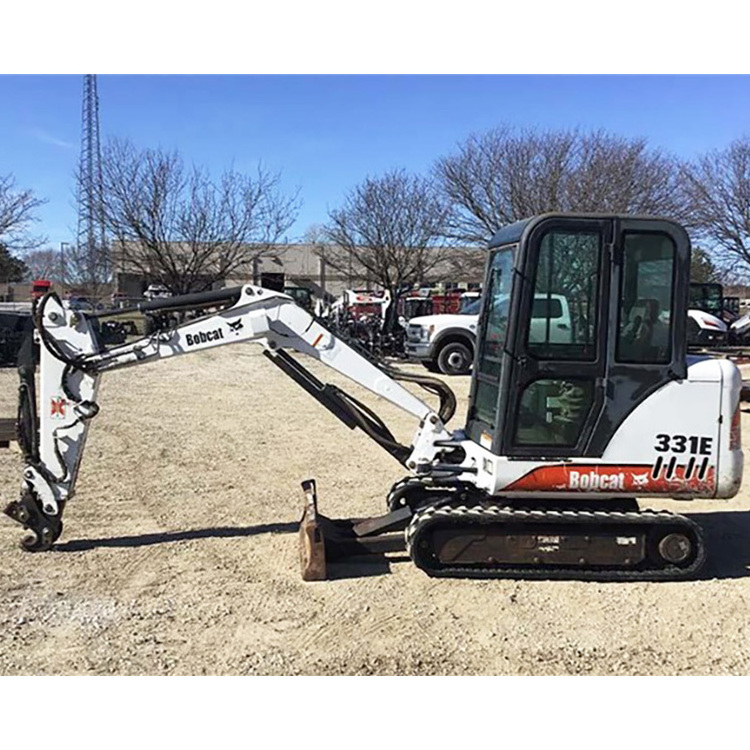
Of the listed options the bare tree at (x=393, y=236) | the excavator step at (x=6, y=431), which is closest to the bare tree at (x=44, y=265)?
the bare tree at (x=393, y=236)

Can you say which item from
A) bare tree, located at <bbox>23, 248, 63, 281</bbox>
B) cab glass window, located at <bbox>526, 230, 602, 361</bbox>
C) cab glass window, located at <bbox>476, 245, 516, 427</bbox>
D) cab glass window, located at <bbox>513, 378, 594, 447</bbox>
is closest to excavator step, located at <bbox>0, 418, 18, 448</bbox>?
cab glass window, located at <bbox>476, 245, 516, 427</bbox>

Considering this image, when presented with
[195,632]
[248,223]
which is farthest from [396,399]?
[248,223]

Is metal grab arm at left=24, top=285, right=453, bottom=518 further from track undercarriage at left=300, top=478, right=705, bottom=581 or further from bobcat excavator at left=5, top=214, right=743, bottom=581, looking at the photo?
track undercarriage at left=300, top=478, right=705, bottom=581

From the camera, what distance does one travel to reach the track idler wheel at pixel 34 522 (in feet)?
19.5

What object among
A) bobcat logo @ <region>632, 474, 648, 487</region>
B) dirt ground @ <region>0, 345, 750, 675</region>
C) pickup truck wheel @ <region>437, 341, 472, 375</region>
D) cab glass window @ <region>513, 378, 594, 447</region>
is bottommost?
dirt ground @ <region>0, 345, 750, 675</region>

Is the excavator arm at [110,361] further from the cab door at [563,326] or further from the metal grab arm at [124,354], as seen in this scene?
the cab door at [563,326]

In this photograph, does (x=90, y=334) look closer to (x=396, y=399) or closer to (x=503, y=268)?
(x=396, y=399)

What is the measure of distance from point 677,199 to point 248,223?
16.8 metres

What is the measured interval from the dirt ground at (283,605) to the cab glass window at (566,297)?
1.73 meters

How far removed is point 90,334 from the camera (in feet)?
19.3

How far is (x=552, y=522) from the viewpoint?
5.61m

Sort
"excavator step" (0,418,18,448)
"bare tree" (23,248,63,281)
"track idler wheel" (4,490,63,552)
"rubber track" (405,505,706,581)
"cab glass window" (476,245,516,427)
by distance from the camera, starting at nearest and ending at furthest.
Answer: "rubber track" (405,505,706,581), "cab glass window" (476,245,516,427), "track idler wheel" (4,490,63,552), "excavator step" (0,418,18,448), "bare tree" (23,248,63,281)

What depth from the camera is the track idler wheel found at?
595 cm

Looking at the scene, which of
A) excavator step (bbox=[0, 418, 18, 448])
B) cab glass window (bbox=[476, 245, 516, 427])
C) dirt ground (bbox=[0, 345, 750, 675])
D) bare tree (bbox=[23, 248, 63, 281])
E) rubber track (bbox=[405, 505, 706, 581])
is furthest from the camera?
bare tree (bbox=[23, 248, 63, 281])
